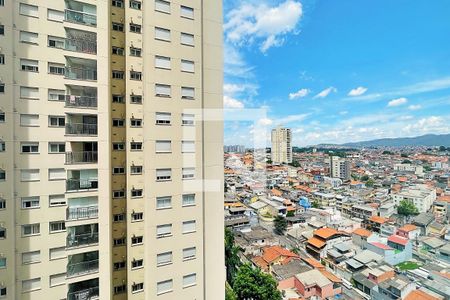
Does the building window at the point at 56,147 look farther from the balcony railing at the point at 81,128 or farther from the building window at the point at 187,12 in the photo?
the building window at the point at 187,12

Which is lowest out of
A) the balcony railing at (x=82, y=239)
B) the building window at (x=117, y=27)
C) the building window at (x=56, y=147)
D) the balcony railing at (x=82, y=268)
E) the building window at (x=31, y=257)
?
the balcony railing at (x=82, y=268)

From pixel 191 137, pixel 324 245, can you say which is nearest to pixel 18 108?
pixel 191 137

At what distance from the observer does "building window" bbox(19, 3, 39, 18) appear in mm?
4266

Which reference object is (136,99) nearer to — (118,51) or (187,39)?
(118,51)

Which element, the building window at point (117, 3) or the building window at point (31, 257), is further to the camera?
the building window at point (117, 3)

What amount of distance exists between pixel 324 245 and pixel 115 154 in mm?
20629

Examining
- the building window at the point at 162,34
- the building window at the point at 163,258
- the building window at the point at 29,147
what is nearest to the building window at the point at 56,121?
the building window at the point at 29,147

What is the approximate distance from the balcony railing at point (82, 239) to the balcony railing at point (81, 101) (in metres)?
Result: 2.82

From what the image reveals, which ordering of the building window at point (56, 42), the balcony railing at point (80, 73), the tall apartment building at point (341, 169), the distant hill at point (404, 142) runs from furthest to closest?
the distant hill at point (404, 142), the tall apartment building at point (341, 169), the balcony railing at point (80, 73), the building window at point (56, 42)

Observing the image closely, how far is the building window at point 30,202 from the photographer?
433 centimetres

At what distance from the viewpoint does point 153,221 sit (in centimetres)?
484

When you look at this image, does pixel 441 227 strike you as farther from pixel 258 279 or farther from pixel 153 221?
pixel 153 221

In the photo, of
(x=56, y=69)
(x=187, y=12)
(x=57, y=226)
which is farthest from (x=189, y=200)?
(x=187, y=12)

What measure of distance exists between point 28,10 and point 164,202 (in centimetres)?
484
